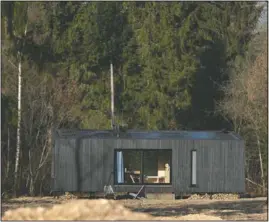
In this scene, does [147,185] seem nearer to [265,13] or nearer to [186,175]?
[186,175]

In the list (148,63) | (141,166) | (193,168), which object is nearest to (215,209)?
(193,168)

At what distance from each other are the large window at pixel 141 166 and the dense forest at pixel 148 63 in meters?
5.41

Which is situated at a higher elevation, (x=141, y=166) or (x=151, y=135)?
(x=151, y=135)

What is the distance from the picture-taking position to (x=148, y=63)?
3089 cm

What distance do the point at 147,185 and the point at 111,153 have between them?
1.49 metres

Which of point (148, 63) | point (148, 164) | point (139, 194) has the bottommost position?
point (139, 194)

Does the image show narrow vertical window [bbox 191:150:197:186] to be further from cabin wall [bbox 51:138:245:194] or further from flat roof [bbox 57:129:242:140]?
flat roof [bbox 57:129:242:140]

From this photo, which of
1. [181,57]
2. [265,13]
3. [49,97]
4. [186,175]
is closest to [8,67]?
[49,97]

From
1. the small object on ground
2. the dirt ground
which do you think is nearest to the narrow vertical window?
the dirt ground

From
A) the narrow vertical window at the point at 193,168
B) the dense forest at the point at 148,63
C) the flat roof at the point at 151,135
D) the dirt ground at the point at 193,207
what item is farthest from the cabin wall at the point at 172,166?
the dense forest at the point at 148,63

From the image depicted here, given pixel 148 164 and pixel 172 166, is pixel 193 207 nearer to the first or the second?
pixel 172 166

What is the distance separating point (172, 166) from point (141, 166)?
966 mm

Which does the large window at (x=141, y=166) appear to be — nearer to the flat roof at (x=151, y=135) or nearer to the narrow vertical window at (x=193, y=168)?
the flat roof at (x=151, y=135)

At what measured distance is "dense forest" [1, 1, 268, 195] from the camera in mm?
28377
